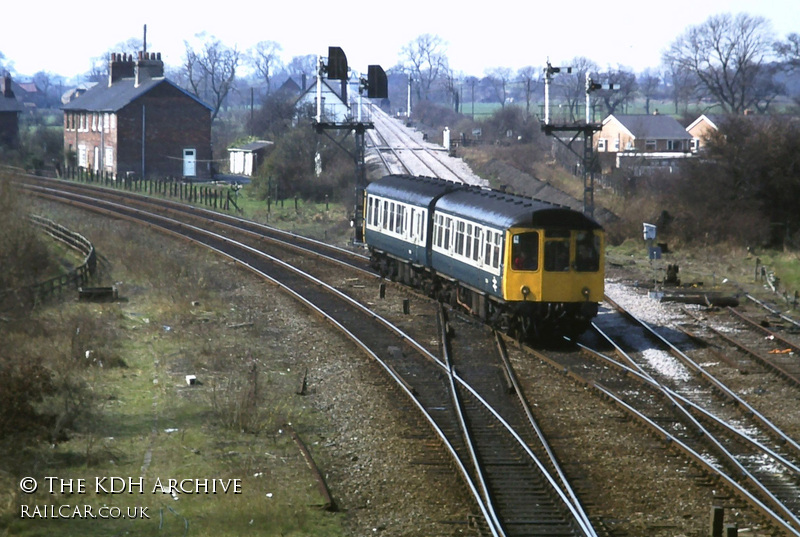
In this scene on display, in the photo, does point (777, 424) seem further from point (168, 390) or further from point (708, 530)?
point (168, 390)

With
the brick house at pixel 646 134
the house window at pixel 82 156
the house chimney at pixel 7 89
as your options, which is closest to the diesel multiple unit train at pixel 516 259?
the house window at pixel 82 156

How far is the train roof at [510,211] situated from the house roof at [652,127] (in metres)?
65.1

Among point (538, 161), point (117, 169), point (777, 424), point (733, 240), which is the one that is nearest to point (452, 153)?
point (538, 161)

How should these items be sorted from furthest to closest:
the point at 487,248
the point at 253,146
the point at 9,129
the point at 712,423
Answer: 1. the point at 9,129
2. the point at 253,146
3. the point at 487,248
4. the point at 712,423

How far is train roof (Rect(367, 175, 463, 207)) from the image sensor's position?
2558 centimetres

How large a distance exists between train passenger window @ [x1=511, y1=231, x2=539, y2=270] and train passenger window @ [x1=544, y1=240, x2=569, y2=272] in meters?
0.20

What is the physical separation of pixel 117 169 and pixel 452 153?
82.5 feet

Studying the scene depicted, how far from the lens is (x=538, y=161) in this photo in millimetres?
72625

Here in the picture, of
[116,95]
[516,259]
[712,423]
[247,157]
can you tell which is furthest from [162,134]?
[712,423]

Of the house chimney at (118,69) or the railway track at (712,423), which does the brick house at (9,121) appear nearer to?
the house chimney at (118,69)

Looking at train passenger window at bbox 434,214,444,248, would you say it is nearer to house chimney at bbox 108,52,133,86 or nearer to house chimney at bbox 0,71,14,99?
house chimney at bbox 108,52,133,86

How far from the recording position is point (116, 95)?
2643 inches

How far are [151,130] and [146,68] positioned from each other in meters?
6.32

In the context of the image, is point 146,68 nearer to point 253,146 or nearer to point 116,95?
point 116,95
